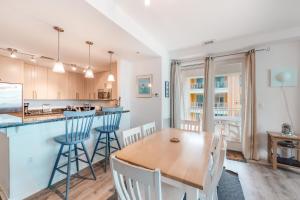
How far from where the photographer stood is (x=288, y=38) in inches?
98.3

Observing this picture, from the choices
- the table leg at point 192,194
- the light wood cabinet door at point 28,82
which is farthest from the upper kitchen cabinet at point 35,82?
the table leg at point 192,194

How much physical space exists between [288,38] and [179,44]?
194 centimetres

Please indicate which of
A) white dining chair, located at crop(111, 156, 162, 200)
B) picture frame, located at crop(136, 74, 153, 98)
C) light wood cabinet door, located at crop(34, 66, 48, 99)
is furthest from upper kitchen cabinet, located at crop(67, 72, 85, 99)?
white dining chair, located at crop(111, 156, 162, 200)

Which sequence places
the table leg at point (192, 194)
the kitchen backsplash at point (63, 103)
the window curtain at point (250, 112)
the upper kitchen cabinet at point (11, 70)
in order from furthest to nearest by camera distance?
the kitchen backsplash at point (63, 103) → the upper kitchen cabinet at point (11, 70) → the window curtain at point (250, 112) → the table leg at point (192, 194)

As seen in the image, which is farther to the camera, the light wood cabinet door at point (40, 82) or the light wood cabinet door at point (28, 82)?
the light wood cabinet door at point (40, 82)

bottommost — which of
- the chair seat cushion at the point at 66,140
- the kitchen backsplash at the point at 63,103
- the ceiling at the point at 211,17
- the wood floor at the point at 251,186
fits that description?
the wood floor at the point at 251,186

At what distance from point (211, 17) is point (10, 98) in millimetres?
3224

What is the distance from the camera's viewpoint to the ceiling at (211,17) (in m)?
1.82

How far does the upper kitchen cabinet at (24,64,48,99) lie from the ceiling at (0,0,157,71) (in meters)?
1.01

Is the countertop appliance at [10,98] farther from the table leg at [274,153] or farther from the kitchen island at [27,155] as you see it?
the table leg at [274,153]

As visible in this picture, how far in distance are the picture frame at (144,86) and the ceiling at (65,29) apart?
1.81 feet

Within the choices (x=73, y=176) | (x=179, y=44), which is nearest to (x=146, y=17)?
(x=179, y=44)

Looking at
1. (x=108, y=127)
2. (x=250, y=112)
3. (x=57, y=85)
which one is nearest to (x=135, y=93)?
(x=108, y=127)

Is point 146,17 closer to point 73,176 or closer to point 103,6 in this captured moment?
point 103,6
